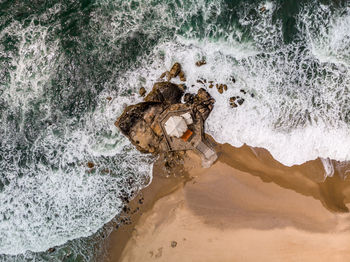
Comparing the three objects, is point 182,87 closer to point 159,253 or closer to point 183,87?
point 183,87

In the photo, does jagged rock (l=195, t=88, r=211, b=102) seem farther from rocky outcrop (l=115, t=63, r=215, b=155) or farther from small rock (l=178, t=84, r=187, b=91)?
small rock (l=178, t=84, r=187, b=91)

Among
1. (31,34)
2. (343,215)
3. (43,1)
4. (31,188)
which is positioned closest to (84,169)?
(31,188)

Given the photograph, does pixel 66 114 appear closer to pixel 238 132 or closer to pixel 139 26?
pixel 139 26

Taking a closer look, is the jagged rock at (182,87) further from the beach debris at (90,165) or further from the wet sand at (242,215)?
the beach debris at (90,165)

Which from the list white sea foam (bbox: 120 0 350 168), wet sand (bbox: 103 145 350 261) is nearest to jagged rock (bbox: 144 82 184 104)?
white sea foam (bbox: 120 0 350 168)

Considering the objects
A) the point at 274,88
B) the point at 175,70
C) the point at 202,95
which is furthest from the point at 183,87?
the point at 274,88

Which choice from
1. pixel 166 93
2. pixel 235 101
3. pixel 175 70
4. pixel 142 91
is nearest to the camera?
pixel 166 93
